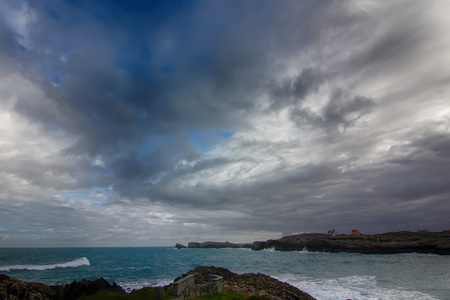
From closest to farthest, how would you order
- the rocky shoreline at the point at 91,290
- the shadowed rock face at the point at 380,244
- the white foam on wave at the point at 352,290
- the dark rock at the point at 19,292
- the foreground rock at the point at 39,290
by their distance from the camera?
the dark rock at the point at 19,292 → the foreground rock at the point at 39,290 → the rocky shoreline at the point at 91,290 → the white foam on wave at the point at 352,290 → the shadowed rock face at the point at 380,244

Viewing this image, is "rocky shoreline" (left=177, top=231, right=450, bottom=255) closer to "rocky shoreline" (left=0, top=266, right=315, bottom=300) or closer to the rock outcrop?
"rocky shoreline" (left=0, top=266, right=315, bottom=300)

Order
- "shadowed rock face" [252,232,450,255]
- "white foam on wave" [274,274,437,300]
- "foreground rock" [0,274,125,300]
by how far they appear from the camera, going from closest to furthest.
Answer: "foreground rock" [0,274,125,300], "white foam on wave" [274,274,437,300], "shadowed rock face" [252,232,450,255]

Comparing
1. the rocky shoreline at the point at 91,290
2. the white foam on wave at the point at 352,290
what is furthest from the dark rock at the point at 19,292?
the white foam on wave at the point at 352,290

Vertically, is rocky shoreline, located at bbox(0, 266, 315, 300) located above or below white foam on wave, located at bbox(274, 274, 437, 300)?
above

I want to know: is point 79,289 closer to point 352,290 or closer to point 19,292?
point 19,292

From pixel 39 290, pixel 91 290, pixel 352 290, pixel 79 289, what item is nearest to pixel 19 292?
pixel 39 290

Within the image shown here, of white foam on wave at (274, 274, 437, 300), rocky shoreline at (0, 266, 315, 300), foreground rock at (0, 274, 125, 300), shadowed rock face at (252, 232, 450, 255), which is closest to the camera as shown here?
foreground rock at (0, 274, 125, 300)

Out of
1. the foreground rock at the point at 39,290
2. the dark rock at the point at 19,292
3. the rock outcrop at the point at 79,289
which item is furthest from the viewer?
the rock outcrop at the point at 79,289

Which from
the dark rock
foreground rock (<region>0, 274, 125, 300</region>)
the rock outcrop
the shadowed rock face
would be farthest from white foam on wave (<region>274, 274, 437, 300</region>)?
the shadowed rock face

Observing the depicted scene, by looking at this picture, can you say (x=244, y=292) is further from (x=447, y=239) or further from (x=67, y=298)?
(x=447, y=239)

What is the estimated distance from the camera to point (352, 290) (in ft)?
98.4

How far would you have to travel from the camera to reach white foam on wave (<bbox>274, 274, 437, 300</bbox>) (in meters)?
26.7

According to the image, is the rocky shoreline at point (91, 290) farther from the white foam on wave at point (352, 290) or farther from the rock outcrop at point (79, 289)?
the white foam on wave at point (352, 290)

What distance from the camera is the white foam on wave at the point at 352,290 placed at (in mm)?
26656
